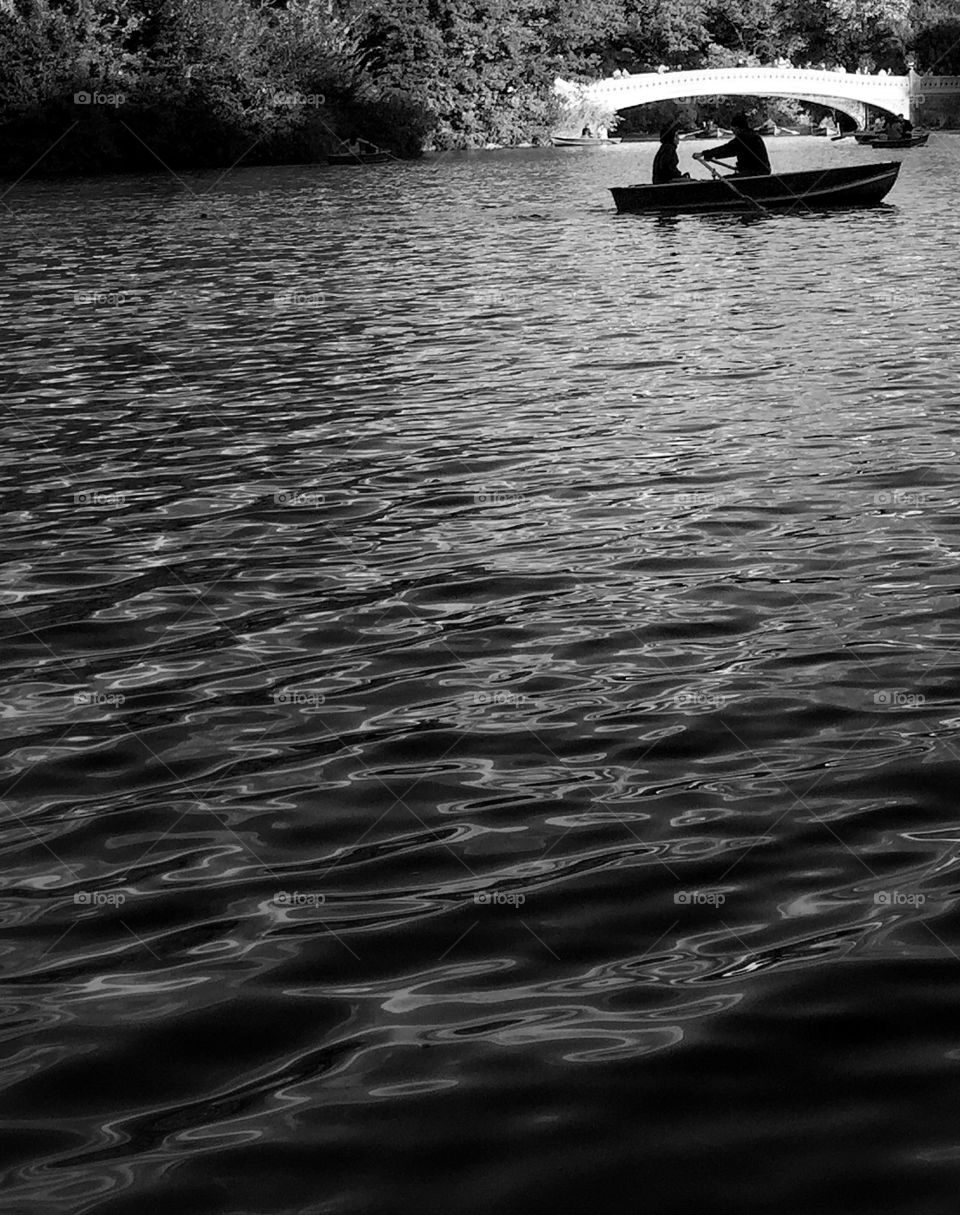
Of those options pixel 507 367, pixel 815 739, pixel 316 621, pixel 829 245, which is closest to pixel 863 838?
pixel 815 739

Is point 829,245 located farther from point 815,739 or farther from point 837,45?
point 837,45

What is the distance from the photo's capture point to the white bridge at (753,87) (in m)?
78.1

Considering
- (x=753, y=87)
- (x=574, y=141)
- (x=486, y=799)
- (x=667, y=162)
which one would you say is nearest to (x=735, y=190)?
(x=667, y=162)

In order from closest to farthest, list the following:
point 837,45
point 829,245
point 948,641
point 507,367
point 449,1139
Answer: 1. point 449,1139
2. point 948,641
3. point 507,367
4. point 829,245
5. point 837,45

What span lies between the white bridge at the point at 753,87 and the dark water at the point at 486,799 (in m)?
68.8

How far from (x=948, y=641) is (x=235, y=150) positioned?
179 ft

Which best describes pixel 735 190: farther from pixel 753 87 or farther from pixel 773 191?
pixel 753 87

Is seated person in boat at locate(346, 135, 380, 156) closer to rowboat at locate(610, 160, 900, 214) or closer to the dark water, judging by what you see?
rowboat at locate(610, 160, 900, 214)

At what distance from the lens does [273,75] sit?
194ft

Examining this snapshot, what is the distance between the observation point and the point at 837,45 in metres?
101

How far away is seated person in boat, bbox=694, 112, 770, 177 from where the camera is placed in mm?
28859

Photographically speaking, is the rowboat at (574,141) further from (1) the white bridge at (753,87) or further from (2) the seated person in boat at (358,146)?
(2) the seated person in boat at (358,146)

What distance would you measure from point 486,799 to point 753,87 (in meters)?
77.9

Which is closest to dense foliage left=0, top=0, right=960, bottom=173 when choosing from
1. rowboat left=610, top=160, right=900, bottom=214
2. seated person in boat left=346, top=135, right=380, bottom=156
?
seated person in boat left=346, top=135, right=380, bottom=156
